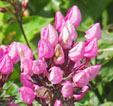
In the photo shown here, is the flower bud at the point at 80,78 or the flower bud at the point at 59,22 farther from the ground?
the flower bud at the point at 59,22

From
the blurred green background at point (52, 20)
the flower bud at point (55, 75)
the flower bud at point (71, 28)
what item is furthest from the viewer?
the blurred green background at point (52, 20)

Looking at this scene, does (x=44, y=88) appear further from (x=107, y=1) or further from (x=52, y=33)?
(x=107, y=1)

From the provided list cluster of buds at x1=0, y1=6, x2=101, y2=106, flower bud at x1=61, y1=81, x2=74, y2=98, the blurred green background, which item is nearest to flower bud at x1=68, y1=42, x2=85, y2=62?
cluster of buds at x1=0, y1=6, x2=101, y2=106

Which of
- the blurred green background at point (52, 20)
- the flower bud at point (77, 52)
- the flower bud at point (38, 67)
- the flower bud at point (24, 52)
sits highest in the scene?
the blurred green background at point (52, 20)

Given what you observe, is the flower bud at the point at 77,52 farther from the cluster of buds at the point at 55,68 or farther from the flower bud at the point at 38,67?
the flower bud at the point at 38,67

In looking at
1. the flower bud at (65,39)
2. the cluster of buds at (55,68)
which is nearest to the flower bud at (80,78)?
the cluster of buds at (55,68)

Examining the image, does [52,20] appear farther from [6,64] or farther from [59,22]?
[6,64]

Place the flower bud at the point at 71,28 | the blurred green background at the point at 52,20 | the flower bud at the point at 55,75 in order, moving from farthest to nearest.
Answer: the blurred green background at the point at 52,20 → the flower bud at the point at 71,28 → the flower bud at the point at 55,75
